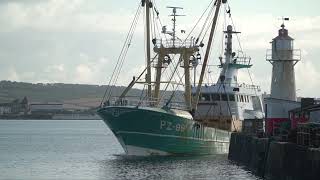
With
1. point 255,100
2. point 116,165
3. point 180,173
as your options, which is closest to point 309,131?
point 180,173

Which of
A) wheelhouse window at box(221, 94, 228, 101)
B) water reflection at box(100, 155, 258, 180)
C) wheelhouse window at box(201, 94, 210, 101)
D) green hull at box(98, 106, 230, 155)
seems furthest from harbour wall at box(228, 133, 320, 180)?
wheelhouse window at box(201, 94, 210, 101)

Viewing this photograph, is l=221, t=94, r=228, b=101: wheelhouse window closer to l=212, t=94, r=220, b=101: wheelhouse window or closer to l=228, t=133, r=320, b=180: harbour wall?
l=212, t=94, r=220, b=101: wheelhouse window

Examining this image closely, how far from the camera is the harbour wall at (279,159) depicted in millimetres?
29739

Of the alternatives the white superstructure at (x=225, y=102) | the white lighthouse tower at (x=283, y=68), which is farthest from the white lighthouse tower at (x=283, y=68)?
the white superstructure at (x=225, y=102)

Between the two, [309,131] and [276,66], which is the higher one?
[276,66]

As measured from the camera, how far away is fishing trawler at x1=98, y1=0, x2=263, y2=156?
174 feet

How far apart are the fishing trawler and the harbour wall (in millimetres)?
5495

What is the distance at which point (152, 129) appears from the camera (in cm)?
5297

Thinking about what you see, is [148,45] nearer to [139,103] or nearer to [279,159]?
[139,103]

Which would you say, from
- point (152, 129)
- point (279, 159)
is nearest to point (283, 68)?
point (152, 129)

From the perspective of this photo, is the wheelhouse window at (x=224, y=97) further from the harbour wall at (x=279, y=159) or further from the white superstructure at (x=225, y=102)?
the harbour wall at (x=279, y=159)

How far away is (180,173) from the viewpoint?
4419cm

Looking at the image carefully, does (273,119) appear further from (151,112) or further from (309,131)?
(309,131)

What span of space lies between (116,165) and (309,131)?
19647 millimetres
